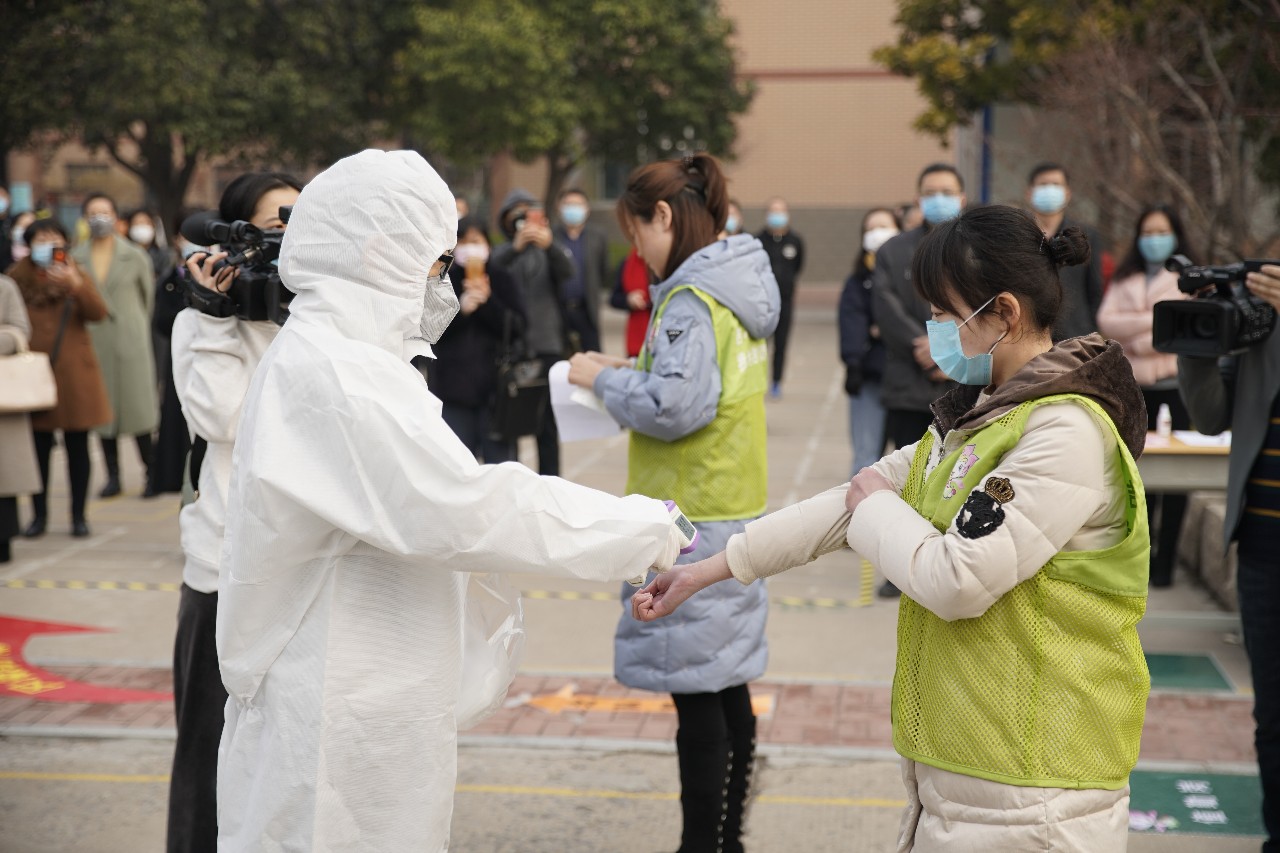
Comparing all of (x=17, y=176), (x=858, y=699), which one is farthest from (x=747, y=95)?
(x=858, y=699)

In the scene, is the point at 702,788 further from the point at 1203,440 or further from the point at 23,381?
the point at 23,381

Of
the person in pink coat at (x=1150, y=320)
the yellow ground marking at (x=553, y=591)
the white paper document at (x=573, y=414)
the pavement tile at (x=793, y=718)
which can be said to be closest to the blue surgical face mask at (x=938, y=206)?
the person in pink coat at (x=1150, y=320)

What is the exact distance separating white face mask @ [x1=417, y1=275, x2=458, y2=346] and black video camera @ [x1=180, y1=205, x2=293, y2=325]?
0.75 m

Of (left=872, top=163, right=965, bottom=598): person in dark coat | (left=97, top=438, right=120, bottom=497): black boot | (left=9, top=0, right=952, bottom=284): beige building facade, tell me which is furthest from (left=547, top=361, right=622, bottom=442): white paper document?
(left=9, top=0, right=952, bottom=284): beige building facade

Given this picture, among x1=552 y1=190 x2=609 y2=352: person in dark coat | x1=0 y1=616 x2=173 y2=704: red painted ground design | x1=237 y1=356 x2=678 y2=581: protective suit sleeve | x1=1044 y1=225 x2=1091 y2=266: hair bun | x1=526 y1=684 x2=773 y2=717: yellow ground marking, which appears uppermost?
x1=1044 y1=225 x2=1091 y2=266: hair bun

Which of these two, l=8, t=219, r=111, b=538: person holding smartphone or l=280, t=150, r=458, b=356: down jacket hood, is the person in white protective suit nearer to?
l=280, t=150, r=458, b=356: down jacket hood

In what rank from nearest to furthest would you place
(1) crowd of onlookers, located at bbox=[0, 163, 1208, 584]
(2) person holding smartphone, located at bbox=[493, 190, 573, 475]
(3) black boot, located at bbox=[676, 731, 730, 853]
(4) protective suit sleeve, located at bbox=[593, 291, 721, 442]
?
(4) protective suit sleeve, located at bbox=[593, 291, 721, 442] < (3) black boot, located at bbox=[676, 731, 730, 853] < (1) crowd of onlookers, located at bbox=[0, 163, 1208, 584] < (2) person holding smartphone, located at bbox=[493, 190, 573, 475]

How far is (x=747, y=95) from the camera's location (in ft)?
94.5

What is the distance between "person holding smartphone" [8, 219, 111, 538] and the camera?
27.7 ft

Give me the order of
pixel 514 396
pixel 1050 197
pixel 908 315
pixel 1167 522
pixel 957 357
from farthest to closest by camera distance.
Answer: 1. pixel 514 396
2. pixel 1167 522
3. pixel 1050 197
4. pixel 908 315
5. pixel 957 357

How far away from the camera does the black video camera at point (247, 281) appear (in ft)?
11.5

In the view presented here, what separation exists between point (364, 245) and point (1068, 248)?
1.19 meters

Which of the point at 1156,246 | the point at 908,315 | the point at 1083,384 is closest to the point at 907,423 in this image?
the point at 908,315

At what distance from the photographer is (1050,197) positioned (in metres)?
7.01
